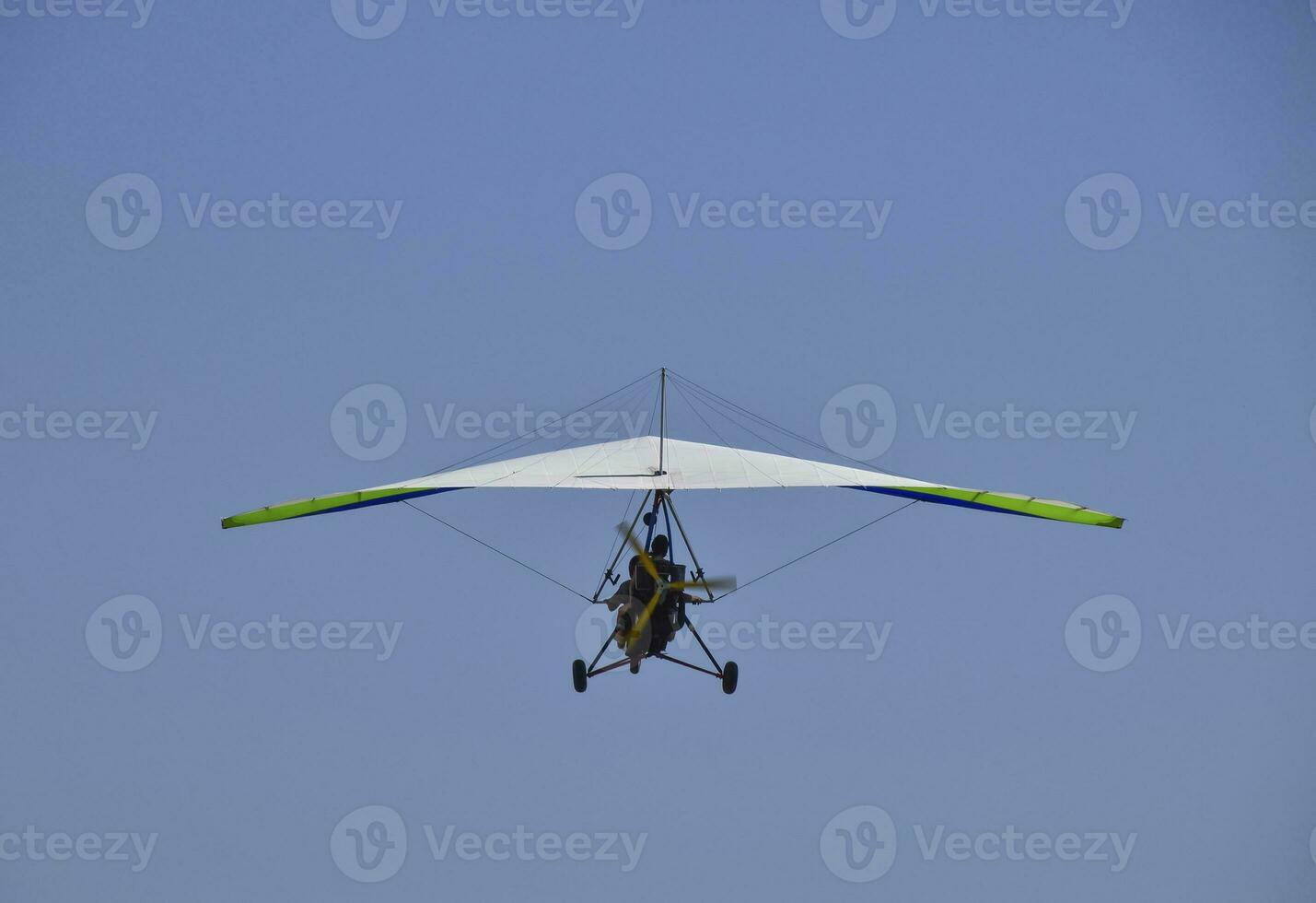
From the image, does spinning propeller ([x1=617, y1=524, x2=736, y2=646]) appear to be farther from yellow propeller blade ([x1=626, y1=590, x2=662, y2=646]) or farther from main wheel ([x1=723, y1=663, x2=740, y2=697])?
main wheel ([x1=723, y1=663, x2=740, y2=697])

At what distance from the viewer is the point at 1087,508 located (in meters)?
21.9

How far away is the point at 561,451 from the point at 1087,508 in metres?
6.30

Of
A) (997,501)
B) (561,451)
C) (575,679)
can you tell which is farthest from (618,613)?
(997,501)

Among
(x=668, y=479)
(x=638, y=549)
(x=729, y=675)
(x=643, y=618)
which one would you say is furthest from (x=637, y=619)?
(x=668, y=479)

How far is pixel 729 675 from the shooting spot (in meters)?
22.4

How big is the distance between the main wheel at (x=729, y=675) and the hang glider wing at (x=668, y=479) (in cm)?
200

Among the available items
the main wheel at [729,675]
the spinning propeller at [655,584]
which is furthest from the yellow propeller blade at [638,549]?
the main wheel at [729,675]

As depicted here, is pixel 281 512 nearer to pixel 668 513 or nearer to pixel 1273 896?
pixel 668 513

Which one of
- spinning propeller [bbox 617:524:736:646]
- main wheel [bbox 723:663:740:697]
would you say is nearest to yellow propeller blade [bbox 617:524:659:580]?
spinning propeller [bbox 617:524:736:646]

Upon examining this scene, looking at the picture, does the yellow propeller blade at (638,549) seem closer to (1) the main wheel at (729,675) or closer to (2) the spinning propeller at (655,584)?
(2) the spinning propeller at (655,584)

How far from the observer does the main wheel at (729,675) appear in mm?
22344

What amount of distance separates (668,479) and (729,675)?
2.30 m

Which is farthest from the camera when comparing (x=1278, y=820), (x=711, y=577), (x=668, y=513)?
(x=1278, y=820)

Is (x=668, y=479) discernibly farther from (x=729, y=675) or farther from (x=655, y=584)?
(x=729, y=675)
